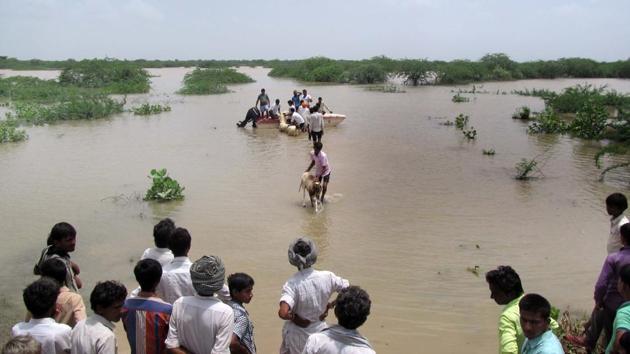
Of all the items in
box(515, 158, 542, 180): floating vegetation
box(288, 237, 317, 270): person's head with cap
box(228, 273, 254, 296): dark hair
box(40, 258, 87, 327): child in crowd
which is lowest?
box(515, 158, 542, 180): floating vegetation

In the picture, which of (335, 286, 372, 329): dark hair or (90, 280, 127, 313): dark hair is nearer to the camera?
(335, 286, 372, 329): dark hair

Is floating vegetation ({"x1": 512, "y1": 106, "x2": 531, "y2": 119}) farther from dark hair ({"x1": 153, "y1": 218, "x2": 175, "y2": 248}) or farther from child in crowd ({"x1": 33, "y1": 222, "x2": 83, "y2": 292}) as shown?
child in crowd ({"x1": 33, "y1": 222, "x2": 83, "y2": 292})

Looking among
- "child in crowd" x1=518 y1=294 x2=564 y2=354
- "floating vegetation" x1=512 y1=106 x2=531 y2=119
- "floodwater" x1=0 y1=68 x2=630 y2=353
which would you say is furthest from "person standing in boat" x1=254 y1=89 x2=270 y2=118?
"child in crowd" x1=518 y1=294 x2=564 y2=354

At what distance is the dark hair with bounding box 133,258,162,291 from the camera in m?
3.39

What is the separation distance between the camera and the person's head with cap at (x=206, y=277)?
3.22 metres

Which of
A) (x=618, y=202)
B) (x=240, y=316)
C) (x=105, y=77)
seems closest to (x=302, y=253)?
(x=240, y=316)

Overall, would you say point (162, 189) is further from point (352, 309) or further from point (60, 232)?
point (352, 309)

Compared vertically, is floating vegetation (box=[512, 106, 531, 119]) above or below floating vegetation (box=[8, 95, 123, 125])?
above

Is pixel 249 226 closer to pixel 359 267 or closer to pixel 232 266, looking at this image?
pixel 232 266

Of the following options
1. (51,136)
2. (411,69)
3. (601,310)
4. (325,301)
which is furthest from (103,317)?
(411,69)

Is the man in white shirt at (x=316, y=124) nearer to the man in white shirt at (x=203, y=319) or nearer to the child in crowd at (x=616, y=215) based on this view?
the child in crowd at (x=616, y=215)

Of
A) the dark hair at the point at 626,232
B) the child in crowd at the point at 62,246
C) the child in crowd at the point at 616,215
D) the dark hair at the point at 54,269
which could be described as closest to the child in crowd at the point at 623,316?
the dark hair at the point at 626,232

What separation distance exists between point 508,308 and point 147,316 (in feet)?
7.57

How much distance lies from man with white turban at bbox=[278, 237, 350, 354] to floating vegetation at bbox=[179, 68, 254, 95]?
34.3 meters
